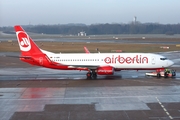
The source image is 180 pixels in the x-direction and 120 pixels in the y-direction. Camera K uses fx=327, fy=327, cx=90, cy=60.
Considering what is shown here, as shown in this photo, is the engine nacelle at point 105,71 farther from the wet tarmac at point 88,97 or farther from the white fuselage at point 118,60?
the white fuselage at point 118,60

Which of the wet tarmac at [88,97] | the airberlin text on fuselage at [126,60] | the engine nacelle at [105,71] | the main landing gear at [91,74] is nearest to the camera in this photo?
the wet tarmac at [88,97]

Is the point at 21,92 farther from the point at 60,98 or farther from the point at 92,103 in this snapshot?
the point at 92,103

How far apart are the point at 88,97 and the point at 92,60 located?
14037 millimetres

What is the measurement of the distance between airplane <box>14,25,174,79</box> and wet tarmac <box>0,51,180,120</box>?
1535 mm

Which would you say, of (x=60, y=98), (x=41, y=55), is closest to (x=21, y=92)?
(x=60, y=98)

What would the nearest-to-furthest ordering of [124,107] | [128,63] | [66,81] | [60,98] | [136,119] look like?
[136,119] → [124,107] → [60,98] → [66,81] → [128,63]

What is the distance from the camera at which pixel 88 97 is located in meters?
31.4

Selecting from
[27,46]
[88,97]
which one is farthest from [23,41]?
[88,97]

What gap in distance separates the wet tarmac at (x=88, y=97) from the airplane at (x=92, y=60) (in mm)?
1535

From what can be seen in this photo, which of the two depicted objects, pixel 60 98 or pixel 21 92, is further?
pixel 21 92

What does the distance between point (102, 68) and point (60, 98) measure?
43.2 feet

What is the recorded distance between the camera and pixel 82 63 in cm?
4512

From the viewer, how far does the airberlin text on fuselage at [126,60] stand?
44.4 m

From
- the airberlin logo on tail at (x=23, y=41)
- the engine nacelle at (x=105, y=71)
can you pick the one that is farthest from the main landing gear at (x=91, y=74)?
the airberlin logo on tail at (x=23, y=41)
